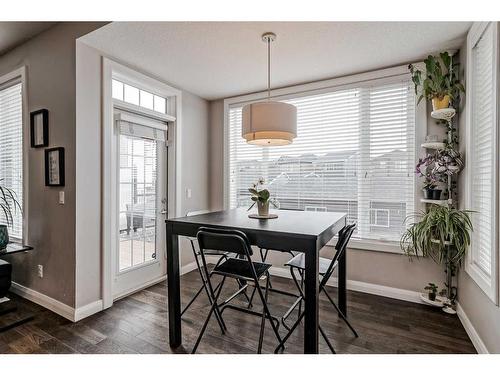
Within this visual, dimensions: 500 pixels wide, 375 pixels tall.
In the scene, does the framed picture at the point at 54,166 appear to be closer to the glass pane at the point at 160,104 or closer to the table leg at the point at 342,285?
the glass pane at the point at 160,104

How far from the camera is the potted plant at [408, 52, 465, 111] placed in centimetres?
236

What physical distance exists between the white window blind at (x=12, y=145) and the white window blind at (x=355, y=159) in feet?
9.24

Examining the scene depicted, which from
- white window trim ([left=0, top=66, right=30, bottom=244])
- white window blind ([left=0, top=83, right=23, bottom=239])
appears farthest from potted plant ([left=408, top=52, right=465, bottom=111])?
white window blind ([left=0, top=83, right=23, bottom=239])

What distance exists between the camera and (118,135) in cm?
283

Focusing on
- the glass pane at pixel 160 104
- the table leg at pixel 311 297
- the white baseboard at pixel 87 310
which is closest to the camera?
the table leg at pixel 311 297

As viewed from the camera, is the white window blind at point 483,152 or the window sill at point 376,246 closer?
the white window blind at point 483,152

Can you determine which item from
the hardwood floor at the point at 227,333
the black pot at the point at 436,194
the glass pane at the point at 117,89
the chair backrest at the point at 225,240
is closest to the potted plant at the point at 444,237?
the black pot at the point at 436,194

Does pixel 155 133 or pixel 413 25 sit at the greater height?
pixel 413 25

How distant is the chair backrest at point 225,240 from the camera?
161 centimetres

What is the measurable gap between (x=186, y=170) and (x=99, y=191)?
1245 millimetres

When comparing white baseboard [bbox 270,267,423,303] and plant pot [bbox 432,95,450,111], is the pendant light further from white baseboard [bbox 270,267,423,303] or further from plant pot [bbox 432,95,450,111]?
white baseboard [bbox 270,267,423,303]


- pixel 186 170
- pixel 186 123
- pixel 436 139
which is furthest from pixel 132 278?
pixel 436 139

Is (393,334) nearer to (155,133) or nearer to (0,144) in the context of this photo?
(155,133)
